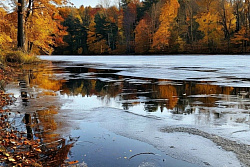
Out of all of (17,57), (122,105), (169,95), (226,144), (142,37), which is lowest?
(226,144)

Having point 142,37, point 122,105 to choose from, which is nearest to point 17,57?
point 122,105

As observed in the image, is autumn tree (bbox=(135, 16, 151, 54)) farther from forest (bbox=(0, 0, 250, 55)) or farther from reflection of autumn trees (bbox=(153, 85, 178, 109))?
reflection of autumn trees (bbox=(153, 85, 178, 109))

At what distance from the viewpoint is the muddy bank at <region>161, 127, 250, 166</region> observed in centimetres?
421

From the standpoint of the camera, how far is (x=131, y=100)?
8953 mm

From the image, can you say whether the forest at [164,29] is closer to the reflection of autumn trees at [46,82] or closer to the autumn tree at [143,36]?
the autumn tree at [143,36]

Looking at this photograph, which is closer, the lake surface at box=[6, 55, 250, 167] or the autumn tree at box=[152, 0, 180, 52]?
the lake surface at box=[6, 55, 250, 167]

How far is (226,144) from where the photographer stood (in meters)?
4.75

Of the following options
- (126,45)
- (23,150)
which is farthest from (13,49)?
(126,45)

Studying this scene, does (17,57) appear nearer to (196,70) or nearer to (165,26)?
(196,70)

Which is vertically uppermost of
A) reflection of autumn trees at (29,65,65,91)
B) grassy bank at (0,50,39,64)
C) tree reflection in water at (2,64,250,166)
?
grassy bank at (0,50,39,64)

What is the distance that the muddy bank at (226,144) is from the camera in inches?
166

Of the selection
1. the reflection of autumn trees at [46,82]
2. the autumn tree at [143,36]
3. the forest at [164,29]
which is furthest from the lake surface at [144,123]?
the autumn tree at [143,36]

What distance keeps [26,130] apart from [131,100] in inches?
162

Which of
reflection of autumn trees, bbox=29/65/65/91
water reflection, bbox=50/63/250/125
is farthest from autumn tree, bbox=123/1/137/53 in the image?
water reflection, bbox=50/63/250/125
